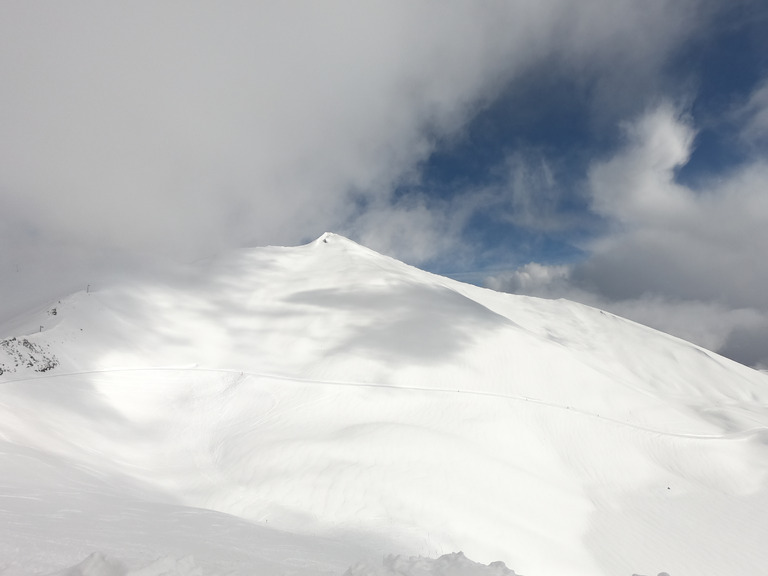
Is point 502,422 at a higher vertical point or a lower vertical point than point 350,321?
lower

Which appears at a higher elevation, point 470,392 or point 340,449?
point 470,392

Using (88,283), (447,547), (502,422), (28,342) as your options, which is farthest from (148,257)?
(447,547)

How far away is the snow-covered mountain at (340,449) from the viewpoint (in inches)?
277

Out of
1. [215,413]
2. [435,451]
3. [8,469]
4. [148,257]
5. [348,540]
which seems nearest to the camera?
[8,469]

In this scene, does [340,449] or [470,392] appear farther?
[470,392]

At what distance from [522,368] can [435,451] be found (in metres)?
12.3

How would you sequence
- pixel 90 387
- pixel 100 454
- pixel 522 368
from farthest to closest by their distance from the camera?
pixel 522 368, pixel 90 387, pixel 100 454

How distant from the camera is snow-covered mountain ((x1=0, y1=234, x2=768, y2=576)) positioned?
7.05 meters

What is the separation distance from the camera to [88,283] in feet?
87.9

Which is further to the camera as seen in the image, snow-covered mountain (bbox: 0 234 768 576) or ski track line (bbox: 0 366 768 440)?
ski track line (bbox: 0 366 768 440)

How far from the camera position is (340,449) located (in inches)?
581

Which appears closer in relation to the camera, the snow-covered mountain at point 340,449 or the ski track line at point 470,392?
the snow-covered mountain at point 340,449

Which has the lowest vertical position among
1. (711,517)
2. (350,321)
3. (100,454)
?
(100,454)

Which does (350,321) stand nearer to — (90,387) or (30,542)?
(90,387)
